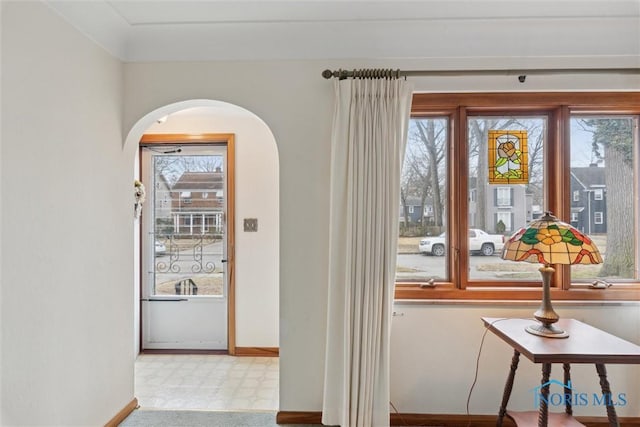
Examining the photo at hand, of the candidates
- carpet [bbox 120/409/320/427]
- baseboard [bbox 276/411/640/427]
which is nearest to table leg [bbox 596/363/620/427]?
baseboard [bbox 276/411/640/427]

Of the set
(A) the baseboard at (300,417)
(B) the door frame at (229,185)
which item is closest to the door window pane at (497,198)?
(A) the baseboard at (300,417)

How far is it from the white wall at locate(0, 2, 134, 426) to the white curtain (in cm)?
135

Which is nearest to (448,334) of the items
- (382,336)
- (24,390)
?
(382,336)

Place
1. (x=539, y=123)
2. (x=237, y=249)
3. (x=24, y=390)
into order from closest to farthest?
(x=24, y=390), (x=539, y=123), (x=237, y=249)

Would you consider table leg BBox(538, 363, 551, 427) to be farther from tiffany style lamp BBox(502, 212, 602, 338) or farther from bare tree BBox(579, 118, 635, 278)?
bare tree BBox(579, 118, 635, 278)

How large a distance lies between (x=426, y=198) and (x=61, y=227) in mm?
2129

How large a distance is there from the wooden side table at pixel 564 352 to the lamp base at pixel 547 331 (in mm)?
23

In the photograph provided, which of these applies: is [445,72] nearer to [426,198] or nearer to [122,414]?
[426,198]

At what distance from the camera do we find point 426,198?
232 cm

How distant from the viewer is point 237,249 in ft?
10.7

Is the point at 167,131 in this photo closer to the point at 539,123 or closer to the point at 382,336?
the point at 382,336

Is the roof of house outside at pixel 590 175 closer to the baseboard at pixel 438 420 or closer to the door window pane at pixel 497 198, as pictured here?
the door window pane at pixel 497 198

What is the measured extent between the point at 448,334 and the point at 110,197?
230cm

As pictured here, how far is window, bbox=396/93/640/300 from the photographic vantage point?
2229 mm
